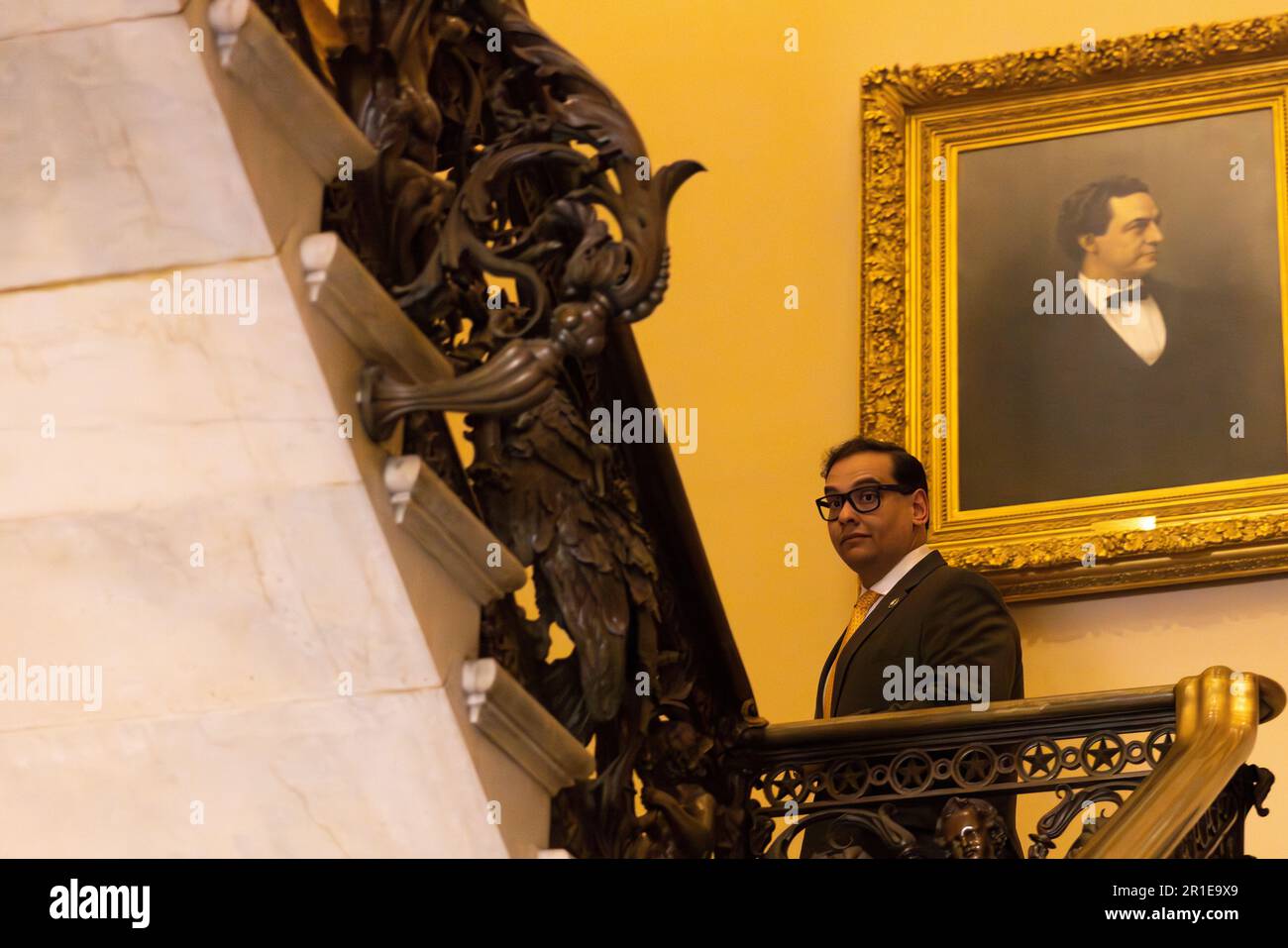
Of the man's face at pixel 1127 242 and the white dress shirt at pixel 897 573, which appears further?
the man's face at pixel 1127 242

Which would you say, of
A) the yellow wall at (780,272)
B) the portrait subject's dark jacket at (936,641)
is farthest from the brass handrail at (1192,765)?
the yellow wall at (780,272)

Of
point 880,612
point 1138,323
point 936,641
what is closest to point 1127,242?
point 1138,323

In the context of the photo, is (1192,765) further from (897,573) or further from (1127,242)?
(1127,242)

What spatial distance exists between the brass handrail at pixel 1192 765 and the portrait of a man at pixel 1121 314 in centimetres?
259

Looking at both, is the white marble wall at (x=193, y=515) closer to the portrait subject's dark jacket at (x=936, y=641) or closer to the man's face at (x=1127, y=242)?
the portrait subject's dark jacket at (x=936, y=641)

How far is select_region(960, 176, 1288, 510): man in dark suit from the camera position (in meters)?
7.40

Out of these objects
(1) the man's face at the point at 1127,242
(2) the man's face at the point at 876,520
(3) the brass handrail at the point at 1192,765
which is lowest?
(3) the brass handrail at the point at 1192,765

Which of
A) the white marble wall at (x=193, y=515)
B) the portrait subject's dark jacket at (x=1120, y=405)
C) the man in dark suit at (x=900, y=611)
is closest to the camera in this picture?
the white marble wall at (x=193, y=515)

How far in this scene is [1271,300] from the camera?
24.7 ft

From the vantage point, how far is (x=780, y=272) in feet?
26.8

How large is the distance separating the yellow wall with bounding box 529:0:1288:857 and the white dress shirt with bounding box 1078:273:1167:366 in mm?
918

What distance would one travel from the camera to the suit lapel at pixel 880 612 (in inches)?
217

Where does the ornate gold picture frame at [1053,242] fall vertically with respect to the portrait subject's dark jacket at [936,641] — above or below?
above

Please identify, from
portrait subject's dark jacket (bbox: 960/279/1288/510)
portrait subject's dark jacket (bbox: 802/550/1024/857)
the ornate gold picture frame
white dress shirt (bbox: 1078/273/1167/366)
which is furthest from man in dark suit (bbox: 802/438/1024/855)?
white dress shirt (bbox: 1078/273/1167/366)
